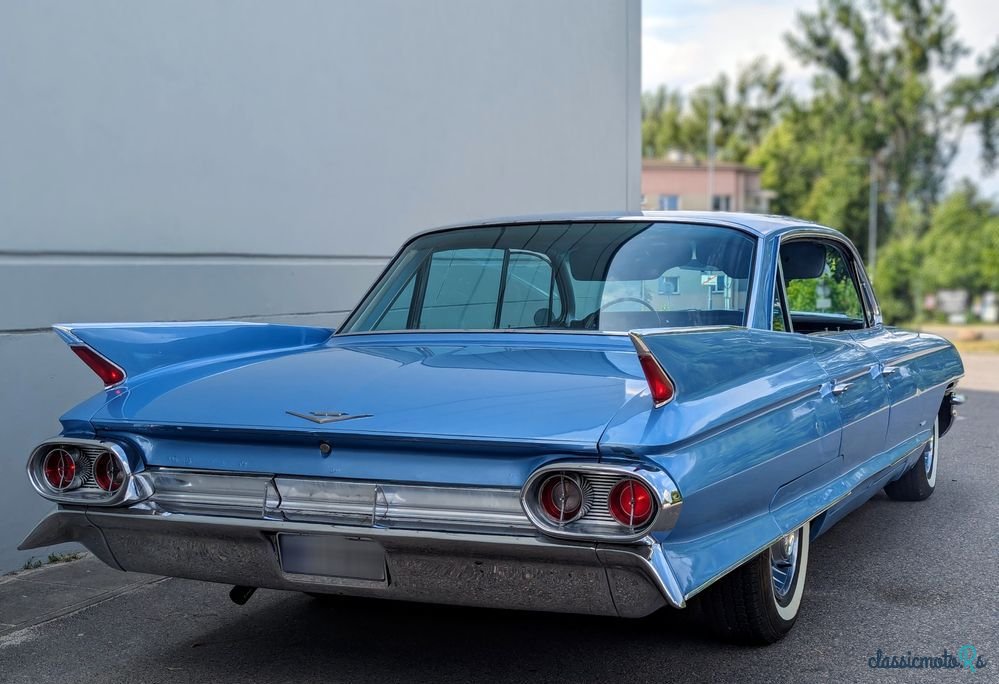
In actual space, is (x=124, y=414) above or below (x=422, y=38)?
below

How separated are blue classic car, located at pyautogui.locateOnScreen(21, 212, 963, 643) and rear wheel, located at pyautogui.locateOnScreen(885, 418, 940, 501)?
1.88m

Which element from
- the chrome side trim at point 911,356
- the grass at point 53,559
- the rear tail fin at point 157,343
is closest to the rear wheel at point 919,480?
the chrome side trim at point 911,356

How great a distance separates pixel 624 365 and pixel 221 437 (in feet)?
3.96

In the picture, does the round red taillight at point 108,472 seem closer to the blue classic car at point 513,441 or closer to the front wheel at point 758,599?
the blue classic car at point 513,441

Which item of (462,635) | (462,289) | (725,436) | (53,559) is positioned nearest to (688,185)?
(53,559)

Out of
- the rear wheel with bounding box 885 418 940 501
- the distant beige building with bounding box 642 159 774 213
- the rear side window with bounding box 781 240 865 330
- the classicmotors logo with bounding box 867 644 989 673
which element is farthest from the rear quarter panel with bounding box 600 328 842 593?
the distant beige building with bounding box 642 159 774 213

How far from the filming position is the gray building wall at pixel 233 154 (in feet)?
17.6

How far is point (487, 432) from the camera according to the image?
119 inches

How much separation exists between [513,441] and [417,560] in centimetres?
44

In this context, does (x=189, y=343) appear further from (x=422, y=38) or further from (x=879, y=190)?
(x=879, y=190)

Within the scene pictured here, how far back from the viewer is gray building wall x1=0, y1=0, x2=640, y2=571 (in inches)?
211

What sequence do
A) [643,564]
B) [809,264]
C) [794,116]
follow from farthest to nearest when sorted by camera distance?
[794,116], [809,264], [643,564]

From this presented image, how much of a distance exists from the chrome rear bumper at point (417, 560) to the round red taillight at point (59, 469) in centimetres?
8

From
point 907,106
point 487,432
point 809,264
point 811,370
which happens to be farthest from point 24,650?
point 907,106
